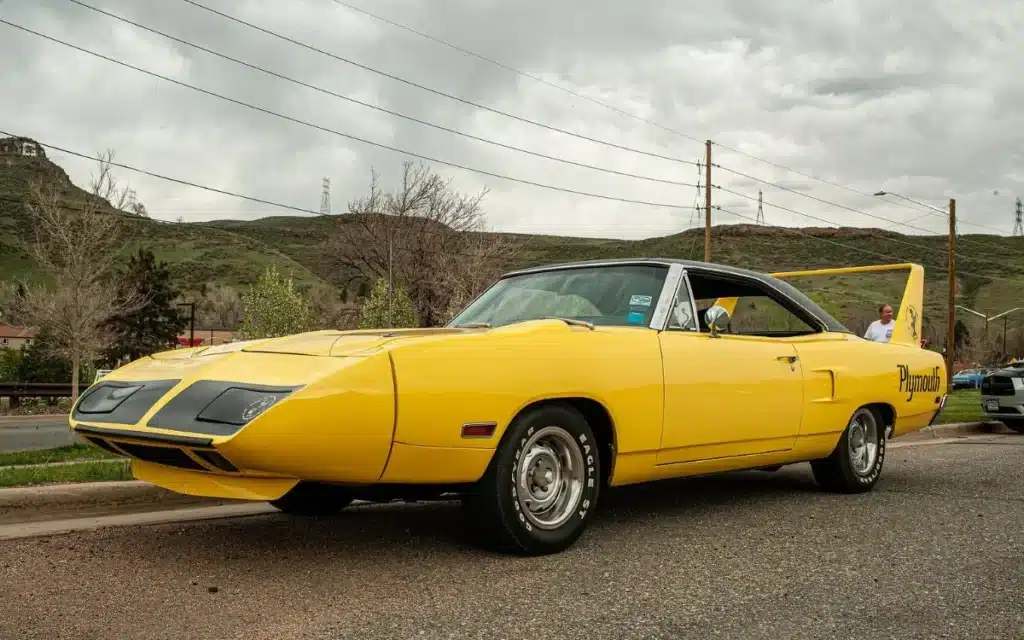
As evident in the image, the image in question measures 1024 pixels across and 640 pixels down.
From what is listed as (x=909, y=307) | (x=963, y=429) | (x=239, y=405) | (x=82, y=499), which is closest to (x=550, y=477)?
(x=239, y=405)

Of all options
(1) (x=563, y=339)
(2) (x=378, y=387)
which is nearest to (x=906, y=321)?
(1) (x=563, y=339)

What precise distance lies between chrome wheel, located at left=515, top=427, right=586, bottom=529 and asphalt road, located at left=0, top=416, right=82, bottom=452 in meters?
11.0

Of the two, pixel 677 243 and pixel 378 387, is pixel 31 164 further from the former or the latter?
pixel 378 387

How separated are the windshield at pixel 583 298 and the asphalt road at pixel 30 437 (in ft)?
33.3

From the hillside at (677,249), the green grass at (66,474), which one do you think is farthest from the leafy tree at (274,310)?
the green grass at (66,474)

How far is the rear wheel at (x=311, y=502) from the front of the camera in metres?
4.73

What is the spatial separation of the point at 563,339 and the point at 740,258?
4162 inches

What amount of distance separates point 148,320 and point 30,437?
48734 millimetres

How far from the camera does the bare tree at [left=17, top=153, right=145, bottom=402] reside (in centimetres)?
3400

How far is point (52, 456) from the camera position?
327 inches

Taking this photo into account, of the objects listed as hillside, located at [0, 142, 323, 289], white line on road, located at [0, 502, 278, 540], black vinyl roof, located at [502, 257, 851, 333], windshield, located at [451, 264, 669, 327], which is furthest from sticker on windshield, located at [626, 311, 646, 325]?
hillside, located at [0, 142, 323, 289]

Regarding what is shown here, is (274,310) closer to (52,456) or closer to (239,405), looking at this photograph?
(52,456)

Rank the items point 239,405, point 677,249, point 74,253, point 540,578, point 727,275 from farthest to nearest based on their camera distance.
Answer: point 677,249 → point 74,253 → point 727,275 → point 540,578 → point 239,405

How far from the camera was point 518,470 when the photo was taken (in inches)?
155
